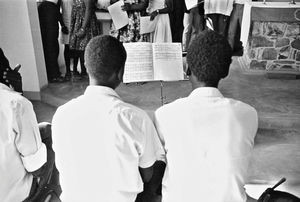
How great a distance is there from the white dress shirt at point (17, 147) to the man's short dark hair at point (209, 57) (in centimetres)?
86

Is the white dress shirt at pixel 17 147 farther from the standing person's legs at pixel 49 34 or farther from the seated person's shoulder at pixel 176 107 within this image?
the standing person's legs at pixel 49 34

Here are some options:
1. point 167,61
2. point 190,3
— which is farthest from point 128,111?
point 190,3

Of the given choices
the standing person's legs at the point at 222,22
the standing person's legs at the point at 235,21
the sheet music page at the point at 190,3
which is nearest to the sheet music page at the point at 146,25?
the sheet music page at the point at 190,3

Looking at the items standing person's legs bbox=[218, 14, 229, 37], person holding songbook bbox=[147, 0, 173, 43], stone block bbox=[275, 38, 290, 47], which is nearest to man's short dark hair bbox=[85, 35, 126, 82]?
person holding songbook bbox=[147, 0, 173, 43]

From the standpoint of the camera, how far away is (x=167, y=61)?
2566mm

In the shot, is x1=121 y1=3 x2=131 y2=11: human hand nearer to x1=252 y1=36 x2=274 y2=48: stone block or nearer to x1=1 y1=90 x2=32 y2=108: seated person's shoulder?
x1=252 y1=36 x2=274 y2=48: stone block

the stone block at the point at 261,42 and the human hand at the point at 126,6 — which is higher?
the human hand at the point at 126,6

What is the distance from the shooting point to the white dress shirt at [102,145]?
140 centimetres

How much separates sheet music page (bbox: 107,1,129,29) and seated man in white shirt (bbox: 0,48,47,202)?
2.79 meters

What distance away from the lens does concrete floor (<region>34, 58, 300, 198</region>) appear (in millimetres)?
2891

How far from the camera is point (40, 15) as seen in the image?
179 inches

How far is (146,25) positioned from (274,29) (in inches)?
74.3

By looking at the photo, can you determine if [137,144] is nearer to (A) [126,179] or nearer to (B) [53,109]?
(A) [126,179]

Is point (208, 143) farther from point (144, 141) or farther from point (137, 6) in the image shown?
point (137, 6)
